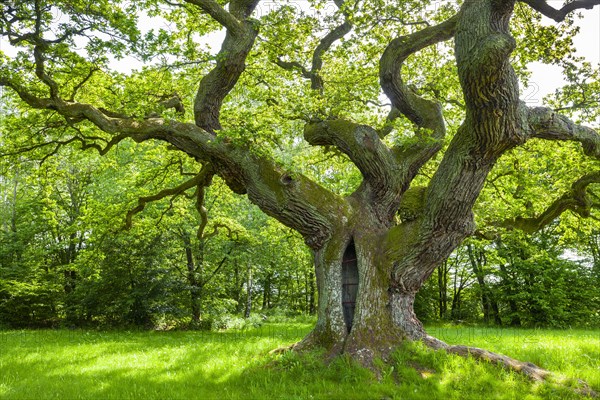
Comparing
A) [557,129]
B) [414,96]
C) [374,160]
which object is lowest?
[374,160]

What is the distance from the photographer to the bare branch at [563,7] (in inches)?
259

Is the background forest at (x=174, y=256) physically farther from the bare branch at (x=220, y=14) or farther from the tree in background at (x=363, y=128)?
the bare branch at (x=220, y=14)

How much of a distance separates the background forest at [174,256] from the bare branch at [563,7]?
15.7 ft

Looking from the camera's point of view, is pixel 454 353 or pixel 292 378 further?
pixel 454 353

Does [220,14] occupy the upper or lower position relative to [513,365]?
upper

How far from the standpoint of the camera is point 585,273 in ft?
78.2

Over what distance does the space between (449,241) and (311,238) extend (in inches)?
111

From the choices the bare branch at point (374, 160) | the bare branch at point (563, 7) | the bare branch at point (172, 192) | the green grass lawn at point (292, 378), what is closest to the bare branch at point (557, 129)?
the bare branch at point (563, 7)

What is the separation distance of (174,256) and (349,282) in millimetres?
13716

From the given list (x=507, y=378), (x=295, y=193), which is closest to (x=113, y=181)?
(x=295, y=193)

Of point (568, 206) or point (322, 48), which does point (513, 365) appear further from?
point (322, 48)

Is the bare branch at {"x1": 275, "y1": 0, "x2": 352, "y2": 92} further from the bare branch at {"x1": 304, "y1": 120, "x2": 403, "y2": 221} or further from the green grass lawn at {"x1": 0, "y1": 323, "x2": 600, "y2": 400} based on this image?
the green grass lawn at {"x1": 0, "y1": 323, "x2": 600, "y2": 400}

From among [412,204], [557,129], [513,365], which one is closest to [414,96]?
[412,204]

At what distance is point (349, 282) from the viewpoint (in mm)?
8305
